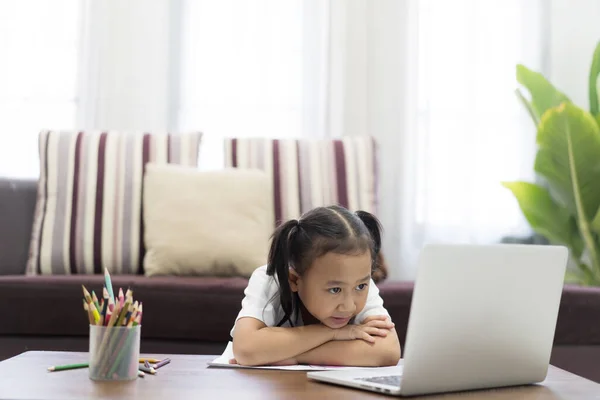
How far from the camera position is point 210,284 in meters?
2.23

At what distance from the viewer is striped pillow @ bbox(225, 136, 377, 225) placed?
275cm

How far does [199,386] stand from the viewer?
99 cm

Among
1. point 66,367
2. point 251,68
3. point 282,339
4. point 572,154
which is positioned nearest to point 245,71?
point 251,68

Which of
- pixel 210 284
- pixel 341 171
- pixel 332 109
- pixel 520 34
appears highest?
pixel 520 34

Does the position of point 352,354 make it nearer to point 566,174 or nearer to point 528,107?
point 566,174

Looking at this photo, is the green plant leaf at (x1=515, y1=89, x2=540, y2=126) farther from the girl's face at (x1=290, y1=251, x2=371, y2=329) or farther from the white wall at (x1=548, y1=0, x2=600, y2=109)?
the girl's face at (x1=290, y1=251, x2=371, y2=329)

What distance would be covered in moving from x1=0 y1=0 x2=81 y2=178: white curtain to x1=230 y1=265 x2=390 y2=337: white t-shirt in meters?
2.12

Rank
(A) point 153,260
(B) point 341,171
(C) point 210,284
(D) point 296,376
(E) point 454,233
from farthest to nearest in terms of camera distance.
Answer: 1. (E) point 454,233
2. (B) point 341,171
3. (A) point 153,260
4. (C) point 210,284
5. (D) point 296,376


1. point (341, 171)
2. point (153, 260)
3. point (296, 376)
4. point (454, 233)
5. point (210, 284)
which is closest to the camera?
point (296, 376)

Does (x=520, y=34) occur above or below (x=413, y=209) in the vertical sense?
above

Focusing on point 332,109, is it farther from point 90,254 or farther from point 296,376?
point 296,376

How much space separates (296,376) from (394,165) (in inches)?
88.1

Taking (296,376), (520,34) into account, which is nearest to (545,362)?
(296,376)

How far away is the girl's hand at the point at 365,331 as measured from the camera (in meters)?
1.30
